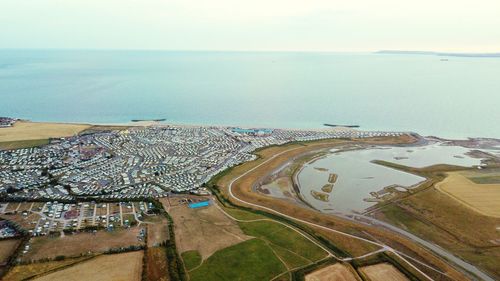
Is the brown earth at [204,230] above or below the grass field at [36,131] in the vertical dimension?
below

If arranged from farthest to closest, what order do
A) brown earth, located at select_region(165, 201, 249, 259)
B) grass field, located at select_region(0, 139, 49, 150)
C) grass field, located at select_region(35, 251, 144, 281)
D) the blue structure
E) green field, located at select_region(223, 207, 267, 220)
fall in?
grass field, located at select_region(0, 139, 49, 150) < the blue structure < green field, located at select_region(223, 207, 267, 220) < brown earth, located at select_region(165, 201, 249, 259) < grass field, located at select_region(35, 251, 144, 281)

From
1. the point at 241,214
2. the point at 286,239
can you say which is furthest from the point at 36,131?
the point at 286,239

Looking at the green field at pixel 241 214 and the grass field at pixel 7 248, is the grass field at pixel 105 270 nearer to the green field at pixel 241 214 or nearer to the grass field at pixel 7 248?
the grass field at pixel 7 248

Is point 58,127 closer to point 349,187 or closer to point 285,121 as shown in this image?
point 285,121

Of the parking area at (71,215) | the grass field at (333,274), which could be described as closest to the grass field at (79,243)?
the parking area at (71,215)

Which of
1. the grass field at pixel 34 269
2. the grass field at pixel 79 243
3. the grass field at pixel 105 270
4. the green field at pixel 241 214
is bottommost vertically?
the grass field at pixel 105 270

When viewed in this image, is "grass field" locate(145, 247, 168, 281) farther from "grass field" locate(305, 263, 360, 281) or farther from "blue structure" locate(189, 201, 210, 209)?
"grass field" locate(305, 263, 360, 281)

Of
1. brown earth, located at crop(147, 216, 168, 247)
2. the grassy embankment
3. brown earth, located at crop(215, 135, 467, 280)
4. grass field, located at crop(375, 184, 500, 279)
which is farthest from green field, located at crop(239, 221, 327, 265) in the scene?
the grassy embankment
